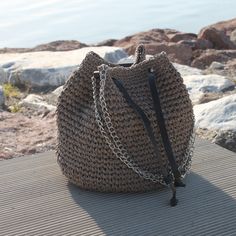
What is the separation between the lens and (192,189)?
8.87 ft

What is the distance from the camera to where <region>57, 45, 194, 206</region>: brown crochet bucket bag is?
260 centimetres

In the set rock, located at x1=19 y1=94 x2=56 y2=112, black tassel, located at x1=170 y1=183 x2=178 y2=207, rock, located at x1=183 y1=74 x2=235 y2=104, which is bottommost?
rock, located at x1=183 y1=74 x2=235 y2=104

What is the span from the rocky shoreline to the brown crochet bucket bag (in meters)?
0.96

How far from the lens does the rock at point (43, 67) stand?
224 inches

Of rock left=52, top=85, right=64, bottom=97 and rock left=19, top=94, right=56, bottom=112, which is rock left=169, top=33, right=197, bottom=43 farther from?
rock left=19, top=94, right=56, bottom=112

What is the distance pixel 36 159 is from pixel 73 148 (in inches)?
23.9

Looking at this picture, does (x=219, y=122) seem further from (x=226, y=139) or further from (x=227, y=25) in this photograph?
(x=227, y=25)

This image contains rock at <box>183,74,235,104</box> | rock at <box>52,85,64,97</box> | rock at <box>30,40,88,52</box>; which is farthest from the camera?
rock at <box>30,40,88,52</box>

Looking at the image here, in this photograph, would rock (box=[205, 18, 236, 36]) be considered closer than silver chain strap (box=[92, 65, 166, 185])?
No

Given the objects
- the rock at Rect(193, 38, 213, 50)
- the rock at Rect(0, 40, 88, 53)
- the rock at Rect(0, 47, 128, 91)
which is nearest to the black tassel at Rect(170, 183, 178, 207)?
the rock at Rect(0, 47, 128, 91)

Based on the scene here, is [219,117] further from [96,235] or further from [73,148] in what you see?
[96,235]

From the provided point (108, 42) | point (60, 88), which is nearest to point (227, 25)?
point (108, 42)

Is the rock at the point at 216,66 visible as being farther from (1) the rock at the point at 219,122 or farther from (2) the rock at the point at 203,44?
(1) the rock at the point at 219,122

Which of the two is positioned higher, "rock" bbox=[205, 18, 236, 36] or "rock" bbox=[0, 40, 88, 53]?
"rock" bbox=[0, 40, 88, 53]
